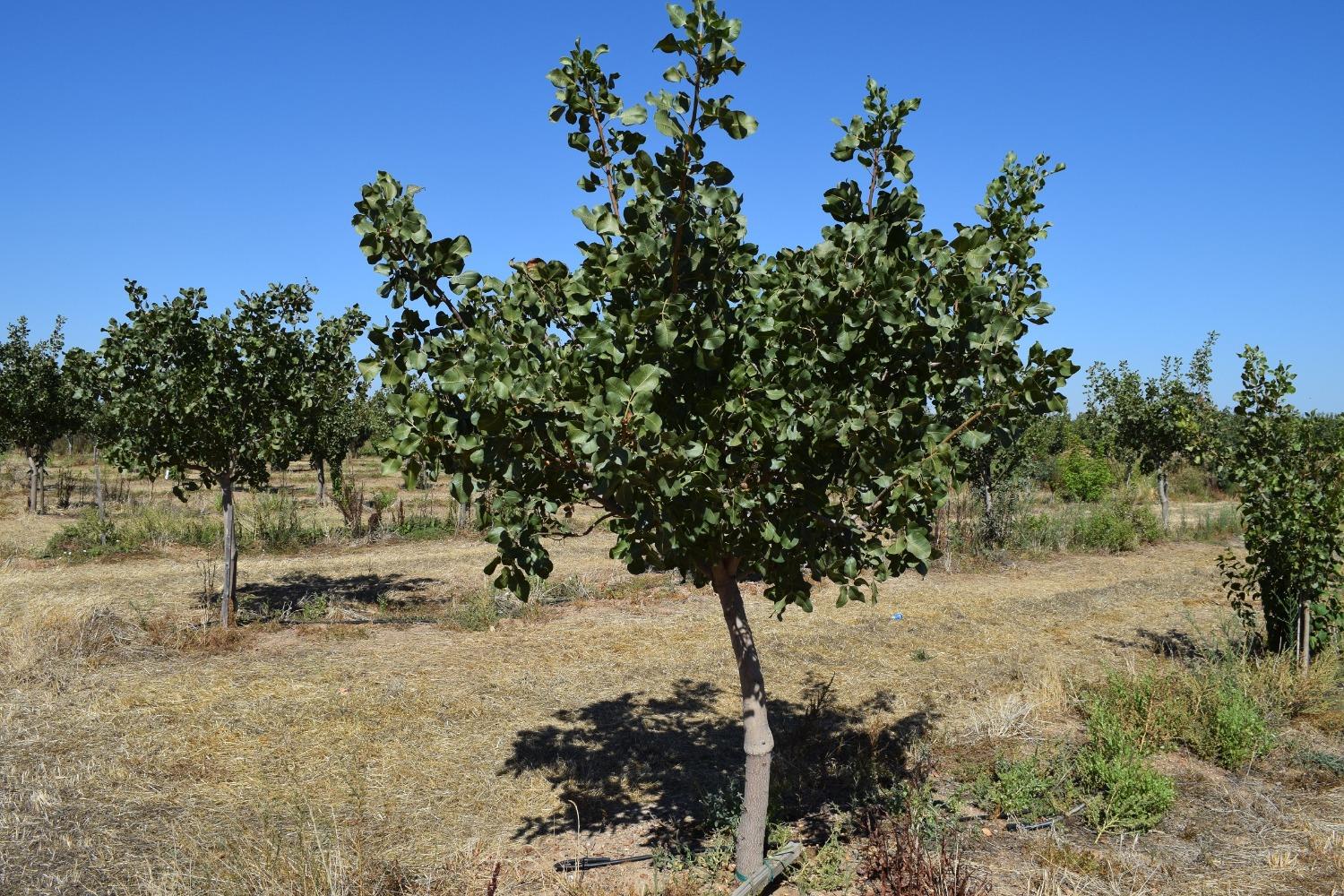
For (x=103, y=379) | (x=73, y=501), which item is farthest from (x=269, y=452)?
(x=73, y=501)

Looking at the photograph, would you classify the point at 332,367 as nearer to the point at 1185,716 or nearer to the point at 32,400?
the point at 1185,716

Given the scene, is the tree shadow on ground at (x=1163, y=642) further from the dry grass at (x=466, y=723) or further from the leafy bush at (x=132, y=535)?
the leafy bush at (x=132, y=535)

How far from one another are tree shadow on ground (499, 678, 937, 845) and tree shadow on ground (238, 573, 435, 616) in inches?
224

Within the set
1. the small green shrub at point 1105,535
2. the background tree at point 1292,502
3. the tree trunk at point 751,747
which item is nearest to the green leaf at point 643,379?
the tree trunk at point 751,747

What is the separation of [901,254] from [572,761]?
4665 mm

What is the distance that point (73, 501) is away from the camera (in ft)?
82.6

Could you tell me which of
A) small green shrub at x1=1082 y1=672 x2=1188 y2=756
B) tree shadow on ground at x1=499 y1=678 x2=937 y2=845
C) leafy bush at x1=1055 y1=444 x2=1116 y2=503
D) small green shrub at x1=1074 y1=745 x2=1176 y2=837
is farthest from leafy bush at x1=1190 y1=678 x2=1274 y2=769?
leafy bush at x1=1055 y1=444 x2=1116 y2=503

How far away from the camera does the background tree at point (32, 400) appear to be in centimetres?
2078

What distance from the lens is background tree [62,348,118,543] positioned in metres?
10.5

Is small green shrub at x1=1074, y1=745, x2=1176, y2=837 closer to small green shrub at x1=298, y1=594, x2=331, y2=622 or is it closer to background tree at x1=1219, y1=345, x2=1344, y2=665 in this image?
background tree at x1=1219, y1=345, x2=1344, y2=665

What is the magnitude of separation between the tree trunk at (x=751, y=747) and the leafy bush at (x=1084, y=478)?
2128 cm

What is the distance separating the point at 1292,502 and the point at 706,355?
728 centimetres

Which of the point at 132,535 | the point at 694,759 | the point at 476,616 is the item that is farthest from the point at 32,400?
the point at 694,759

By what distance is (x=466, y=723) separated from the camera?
759cm
